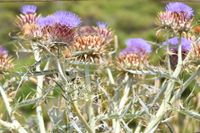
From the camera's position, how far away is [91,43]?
6.67 ft

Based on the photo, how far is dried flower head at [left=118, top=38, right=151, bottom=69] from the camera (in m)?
2.23

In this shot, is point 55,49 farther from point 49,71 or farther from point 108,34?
point 108,34

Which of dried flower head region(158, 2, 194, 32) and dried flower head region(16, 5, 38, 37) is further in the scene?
dried flower head region(16, 5, 38, 37)

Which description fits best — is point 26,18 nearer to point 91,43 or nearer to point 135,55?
point 91,43

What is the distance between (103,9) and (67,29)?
16.1 m

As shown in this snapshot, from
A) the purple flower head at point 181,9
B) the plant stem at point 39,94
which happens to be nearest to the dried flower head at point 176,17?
the purple flower head at point 181,9

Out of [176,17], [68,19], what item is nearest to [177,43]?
[176,17]

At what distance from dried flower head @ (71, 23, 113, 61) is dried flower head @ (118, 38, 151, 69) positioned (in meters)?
0.15

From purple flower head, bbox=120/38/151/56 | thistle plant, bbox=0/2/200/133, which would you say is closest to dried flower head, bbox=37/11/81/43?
thistle plant, bbox=0/2/200/133

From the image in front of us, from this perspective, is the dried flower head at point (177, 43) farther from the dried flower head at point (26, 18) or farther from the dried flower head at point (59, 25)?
the dried flower head at point (26, 18)

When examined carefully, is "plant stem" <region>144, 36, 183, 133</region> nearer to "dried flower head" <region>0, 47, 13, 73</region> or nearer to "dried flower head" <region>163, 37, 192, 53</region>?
"dried flower head" <region>163, 37, 192, 53</region>

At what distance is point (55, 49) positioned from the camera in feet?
6.11

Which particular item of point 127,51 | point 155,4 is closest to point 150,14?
point 155,4

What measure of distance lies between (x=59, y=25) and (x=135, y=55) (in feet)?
1.50
